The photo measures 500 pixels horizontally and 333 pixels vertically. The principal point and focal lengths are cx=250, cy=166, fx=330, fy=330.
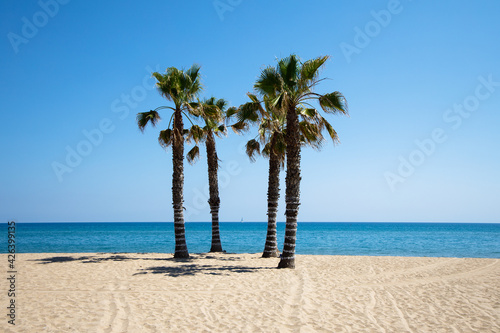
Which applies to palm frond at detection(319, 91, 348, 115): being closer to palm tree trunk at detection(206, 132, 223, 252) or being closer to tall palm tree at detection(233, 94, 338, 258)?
tall palm tree at detection(233, 94, 338, 258)

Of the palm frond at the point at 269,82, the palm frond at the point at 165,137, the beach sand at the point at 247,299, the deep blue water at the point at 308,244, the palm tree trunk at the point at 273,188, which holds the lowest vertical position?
the deep blue water at the point at 308,244

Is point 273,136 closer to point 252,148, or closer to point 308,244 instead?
point 252,148

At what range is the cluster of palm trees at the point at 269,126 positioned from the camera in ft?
48.1

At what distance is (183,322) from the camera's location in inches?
298

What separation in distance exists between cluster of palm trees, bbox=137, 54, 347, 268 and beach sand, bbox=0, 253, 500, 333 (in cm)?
340

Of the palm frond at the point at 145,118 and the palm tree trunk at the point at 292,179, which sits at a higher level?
the palm frond at the point at 145,118

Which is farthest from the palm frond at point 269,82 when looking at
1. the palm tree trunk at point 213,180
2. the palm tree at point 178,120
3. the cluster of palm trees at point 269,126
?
the palm tree trunk at point 213,180

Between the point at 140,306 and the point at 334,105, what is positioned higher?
the point at 334,105

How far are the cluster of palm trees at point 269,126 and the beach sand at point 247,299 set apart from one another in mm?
3401

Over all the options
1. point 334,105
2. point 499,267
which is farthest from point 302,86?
point 499,267

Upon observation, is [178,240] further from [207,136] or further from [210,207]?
[207,136]

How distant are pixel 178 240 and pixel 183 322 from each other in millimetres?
11312

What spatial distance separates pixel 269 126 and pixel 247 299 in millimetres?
10997

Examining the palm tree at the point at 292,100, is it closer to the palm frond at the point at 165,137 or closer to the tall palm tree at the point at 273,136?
the tall palm tree at the point at 273,136
